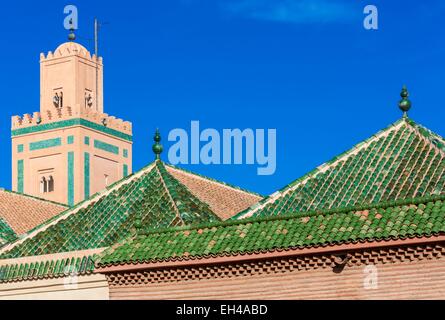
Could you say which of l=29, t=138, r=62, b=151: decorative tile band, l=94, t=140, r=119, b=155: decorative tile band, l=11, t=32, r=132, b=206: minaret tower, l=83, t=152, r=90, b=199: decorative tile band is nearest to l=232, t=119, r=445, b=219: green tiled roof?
l=11, t=32, r=132, b=206: minaret tower

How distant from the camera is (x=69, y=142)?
201 ft

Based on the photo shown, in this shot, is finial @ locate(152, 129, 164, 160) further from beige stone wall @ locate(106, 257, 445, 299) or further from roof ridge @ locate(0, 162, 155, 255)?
beige stone wall @ locate(106, 257, 445, 299)

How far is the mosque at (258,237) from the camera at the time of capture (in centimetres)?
1905

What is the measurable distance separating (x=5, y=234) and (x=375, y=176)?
419 inches

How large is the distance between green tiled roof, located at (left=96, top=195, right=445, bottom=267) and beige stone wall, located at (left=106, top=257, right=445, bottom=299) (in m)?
0.44

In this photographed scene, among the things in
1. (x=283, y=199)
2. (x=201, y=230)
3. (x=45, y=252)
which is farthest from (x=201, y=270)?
(x=45, y=252)

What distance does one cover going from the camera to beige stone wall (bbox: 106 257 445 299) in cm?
1864

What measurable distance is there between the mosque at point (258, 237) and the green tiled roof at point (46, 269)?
0.02m

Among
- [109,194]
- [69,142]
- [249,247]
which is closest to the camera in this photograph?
[249,247]
